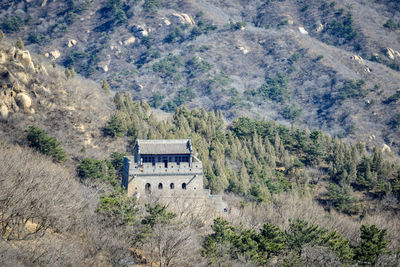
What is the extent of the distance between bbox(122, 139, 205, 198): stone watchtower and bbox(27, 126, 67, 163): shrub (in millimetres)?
9254

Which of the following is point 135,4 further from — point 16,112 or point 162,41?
point 16,112

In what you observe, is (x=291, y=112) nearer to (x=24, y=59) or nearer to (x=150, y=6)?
(x=150, y=6)

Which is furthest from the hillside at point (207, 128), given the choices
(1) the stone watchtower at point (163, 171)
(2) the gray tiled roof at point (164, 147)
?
(2) the gray tiled roof at point (164, 147)

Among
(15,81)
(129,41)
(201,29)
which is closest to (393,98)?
(201,29)

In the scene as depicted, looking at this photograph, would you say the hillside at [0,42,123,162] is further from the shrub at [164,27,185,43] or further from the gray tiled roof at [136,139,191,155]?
the shrub at [164,27,185,43]

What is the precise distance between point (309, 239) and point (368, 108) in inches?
3745

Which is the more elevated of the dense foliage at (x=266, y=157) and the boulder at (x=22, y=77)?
the boulder at (x=22, y=77)

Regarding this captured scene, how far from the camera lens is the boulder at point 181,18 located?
173 m

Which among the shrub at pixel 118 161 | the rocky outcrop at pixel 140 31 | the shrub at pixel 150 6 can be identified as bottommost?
the rocky outcrop at pixel 140 31

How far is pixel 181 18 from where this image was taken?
6811 inches

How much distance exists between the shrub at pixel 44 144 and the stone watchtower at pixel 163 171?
9254 millimetres

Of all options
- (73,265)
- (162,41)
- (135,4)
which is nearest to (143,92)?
(162,41)

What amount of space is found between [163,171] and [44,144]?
48.9 ft

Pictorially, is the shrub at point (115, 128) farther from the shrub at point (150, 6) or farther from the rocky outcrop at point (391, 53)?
the rocky outcrop at point (391, 53)
